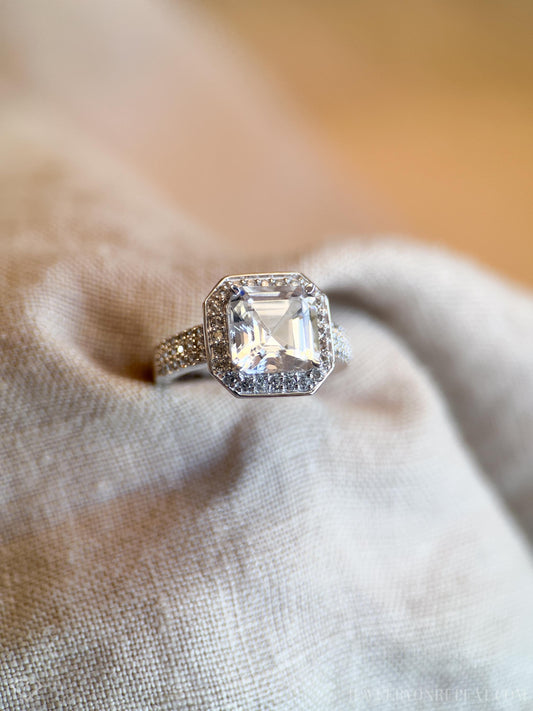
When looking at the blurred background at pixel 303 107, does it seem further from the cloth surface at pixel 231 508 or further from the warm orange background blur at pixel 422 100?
the cloth surface at pixel 231 508

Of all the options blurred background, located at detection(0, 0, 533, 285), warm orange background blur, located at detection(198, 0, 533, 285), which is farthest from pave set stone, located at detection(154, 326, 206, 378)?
warm orange background blur, located at detection(198, 0, 533, 285)

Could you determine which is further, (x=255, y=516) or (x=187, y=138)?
(x=187, y=138)

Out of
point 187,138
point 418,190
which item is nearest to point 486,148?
point 418,190

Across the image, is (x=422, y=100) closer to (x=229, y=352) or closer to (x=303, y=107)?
(x=303, y=107)

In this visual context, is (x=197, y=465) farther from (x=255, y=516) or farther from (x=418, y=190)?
(x=418, y=190)

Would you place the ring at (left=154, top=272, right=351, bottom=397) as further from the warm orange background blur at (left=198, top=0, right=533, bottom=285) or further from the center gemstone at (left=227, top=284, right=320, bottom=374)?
the warm orange background blur at (left=198, top=0, right=533, bottom=285)

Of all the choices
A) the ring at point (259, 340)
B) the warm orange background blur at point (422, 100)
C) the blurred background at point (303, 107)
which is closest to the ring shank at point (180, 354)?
the ring at point (259, 340)
